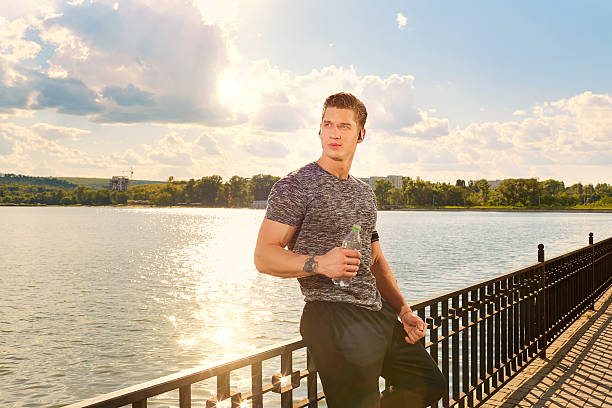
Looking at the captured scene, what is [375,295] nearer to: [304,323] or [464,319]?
[304,323]

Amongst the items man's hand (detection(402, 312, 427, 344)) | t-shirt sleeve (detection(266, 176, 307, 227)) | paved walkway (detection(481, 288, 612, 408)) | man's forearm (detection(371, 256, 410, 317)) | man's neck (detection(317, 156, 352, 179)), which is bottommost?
paved walkway (detection(481, 288, 612, 408))

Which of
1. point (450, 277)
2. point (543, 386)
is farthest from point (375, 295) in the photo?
point (450, 277)

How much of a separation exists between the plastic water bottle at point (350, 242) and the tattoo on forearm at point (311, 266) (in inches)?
7.7

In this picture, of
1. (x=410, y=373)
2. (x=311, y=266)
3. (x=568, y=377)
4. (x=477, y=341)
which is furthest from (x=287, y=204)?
(x=568, y=377)

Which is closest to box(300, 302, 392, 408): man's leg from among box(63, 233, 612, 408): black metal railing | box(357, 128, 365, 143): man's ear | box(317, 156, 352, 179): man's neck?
box(63, 233, 612, 408): black metal railing

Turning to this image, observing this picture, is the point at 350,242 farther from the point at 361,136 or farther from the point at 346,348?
the point at 361,136

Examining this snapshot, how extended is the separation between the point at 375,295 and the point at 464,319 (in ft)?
7.76

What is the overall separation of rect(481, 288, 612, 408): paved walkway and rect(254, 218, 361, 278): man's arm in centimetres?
375

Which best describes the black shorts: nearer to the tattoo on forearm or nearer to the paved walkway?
the tattoo on forearm

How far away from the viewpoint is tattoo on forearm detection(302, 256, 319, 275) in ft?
7.81

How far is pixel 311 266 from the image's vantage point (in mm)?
2387

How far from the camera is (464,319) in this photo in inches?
189

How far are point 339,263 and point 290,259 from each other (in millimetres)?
219

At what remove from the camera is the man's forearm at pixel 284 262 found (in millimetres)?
2395
